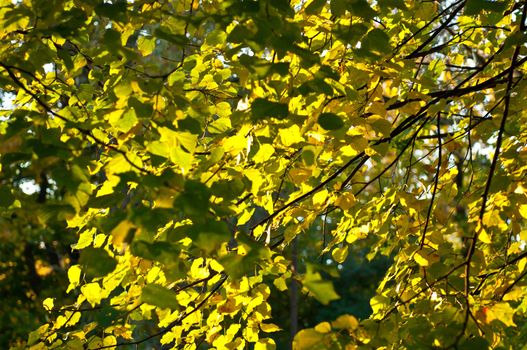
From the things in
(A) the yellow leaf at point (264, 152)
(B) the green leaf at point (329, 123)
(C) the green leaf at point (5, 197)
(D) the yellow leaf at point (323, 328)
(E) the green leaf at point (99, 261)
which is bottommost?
(D) the yellow leaf at point (323, 328)

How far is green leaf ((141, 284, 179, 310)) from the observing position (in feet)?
6.27

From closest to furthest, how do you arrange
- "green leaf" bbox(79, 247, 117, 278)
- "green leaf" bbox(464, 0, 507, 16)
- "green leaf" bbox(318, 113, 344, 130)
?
1. "green leaf" bbox(79, 247, 117, 278)
2. "green leaf" bbox(318, 113, 344, 130)
3. "green leaf" bbox(464, 0, 507, 16)

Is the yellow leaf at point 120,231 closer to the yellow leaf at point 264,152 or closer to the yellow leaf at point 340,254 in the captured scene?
the yellow leaf at point 264,152

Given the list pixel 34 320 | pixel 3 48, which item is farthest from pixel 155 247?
pixel 34 320

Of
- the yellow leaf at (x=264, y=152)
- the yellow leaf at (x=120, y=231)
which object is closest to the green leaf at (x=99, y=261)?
the yellow leaf at (x=120, y=231)

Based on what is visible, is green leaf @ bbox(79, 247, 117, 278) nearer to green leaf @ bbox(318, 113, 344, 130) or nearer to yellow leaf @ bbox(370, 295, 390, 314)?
green leaf @ bbox(318, 113, 344, 130)

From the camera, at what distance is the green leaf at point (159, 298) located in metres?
1.91

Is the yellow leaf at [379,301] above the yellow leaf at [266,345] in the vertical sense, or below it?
above

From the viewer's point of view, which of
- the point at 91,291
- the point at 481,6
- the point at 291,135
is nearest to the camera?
the point at 481,6

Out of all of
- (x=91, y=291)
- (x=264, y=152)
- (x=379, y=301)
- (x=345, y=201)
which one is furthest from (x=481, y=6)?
(x=91, y=291)

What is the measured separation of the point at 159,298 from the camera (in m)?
1.93

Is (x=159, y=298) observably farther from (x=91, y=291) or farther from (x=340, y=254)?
(x=340, y=254)

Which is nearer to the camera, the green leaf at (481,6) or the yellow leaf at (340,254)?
the green leaf at (481,6)

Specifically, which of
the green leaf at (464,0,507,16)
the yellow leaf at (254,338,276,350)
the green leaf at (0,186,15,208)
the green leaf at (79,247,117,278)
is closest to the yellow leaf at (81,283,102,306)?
the yellow leaf at (254,338,276,350)
